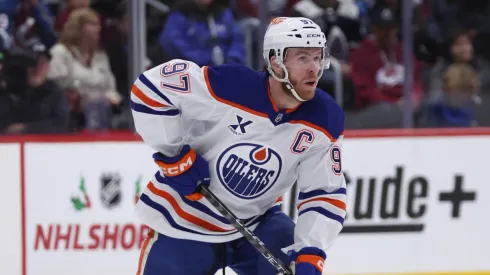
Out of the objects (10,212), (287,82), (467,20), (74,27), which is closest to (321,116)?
(287,82)

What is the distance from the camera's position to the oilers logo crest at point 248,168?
2.73 metres

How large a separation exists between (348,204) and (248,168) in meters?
1.85

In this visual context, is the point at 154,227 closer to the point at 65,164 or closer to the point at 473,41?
the point at 65,164

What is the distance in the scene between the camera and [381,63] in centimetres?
490

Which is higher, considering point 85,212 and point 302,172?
point 302,172

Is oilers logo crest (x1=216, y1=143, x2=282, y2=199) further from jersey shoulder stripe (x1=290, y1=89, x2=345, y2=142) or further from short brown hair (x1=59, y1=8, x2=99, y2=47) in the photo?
short brown hair (x1=59, y1=8, x2=99, y2=47)

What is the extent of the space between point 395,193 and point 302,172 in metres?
1.88

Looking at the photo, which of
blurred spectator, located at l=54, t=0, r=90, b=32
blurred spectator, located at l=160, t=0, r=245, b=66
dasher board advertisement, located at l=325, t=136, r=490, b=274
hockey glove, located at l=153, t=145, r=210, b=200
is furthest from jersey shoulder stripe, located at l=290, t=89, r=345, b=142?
blurred spectator, located at l=54, t=0, r=90, b=32

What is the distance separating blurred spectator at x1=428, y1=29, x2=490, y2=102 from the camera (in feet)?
16.1

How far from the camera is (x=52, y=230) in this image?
4.38 metres

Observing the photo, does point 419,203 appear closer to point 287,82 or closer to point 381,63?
point 381,63

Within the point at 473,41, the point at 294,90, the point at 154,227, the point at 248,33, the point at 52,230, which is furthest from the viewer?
the point at 473,41

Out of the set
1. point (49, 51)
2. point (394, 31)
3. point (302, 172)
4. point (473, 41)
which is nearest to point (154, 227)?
point (302, 172)

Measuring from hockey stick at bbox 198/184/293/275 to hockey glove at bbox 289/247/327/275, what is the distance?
0.17 ft
